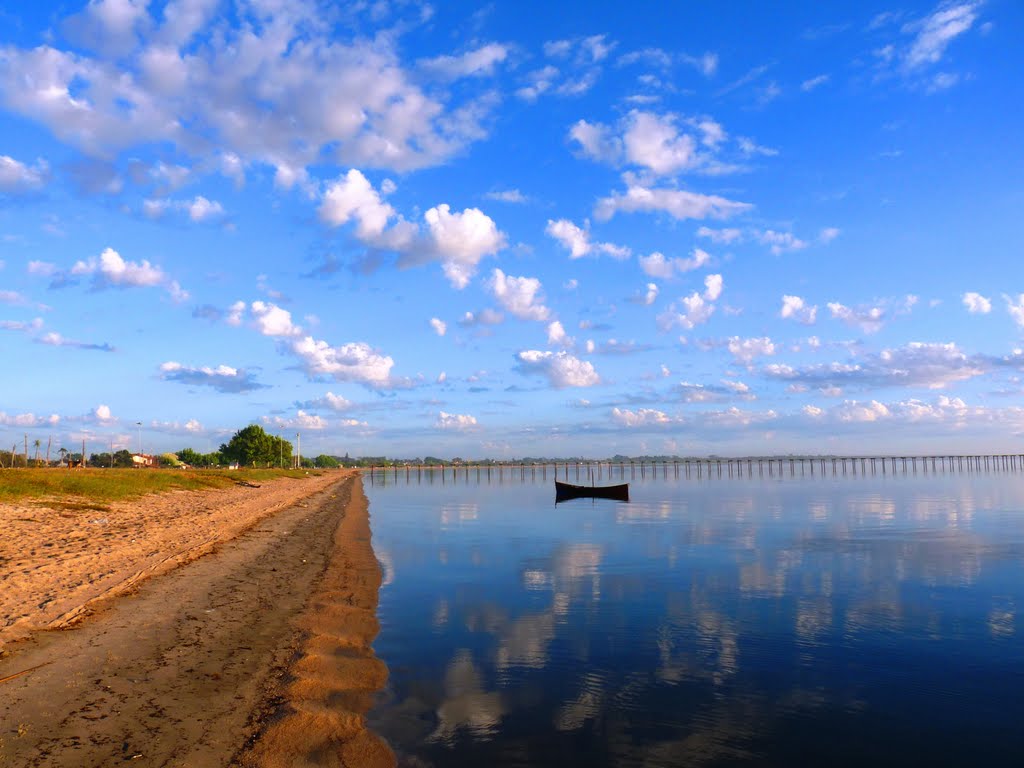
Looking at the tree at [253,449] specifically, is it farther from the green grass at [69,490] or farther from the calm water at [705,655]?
the calm water at [705,655]

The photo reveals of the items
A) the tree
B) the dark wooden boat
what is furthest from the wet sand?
the tree

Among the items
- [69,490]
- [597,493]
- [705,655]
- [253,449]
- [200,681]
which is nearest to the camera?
[200,681]

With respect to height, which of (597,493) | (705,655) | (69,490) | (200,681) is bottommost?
(597,493)

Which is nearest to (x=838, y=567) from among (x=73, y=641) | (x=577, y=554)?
(x=577, y=554)

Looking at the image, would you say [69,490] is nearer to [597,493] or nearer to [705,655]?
[705,655]

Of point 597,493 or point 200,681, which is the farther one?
point 597,493

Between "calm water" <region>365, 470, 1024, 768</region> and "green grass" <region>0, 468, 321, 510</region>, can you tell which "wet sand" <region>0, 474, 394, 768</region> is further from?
"green grass" <region>0, 468, 321, 510</region>

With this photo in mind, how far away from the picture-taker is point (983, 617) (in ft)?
52.7

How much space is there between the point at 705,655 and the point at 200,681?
29.0 feet

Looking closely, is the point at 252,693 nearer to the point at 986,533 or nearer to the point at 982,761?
the point at 982,761

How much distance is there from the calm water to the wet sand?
0.82 metres

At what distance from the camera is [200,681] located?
9.86 meters

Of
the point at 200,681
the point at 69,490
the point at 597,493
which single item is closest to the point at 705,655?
the point at 200,681

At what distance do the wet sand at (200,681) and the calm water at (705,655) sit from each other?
82cm
